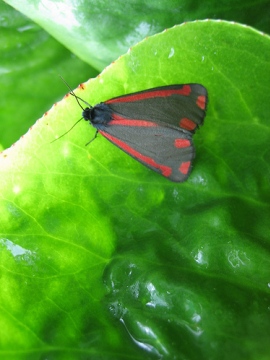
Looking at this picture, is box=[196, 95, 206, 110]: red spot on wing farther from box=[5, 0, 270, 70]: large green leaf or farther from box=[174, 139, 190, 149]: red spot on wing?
box=[5, 0, 270, 70]: large green leaf

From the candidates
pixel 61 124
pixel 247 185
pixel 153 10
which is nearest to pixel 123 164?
pixel 61 124

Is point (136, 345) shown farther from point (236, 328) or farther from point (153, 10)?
point (153, 10)

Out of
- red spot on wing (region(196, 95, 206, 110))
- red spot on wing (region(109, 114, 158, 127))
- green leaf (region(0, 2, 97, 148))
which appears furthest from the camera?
green leaf (region(0, 2, 97, 148))

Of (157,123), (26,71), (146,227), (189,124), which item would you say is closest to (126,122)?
(157,123)

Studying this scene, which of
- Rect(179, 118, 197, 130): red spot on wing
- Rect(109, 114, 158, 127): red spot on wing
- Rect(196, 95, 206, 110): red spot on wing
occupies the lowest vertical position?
Rect(109, 114, 158, 127): red spot on wing

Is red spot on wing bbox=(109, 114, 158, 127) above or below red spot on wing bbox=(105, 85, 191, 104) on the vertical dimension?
below

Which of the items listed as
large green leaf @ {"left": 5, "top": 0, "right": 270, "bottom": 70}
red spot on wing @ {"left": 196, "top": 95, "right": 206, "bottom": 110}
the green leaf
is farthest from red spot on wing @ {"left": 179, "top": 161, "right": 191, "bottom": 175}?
the green leaf

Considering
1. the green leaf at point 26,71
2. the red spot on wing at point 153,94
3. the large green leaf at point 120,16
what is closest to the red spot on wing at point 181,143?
the red spot on wing at point 153,94
